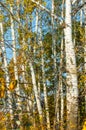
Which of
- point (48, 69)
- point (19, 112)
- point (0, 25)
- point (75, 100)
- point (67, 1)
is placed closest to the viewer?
point (19, 112)

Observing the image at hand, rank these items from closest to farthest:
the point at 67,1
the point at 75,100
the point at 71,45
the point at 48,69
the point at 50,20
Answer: the point at 75,100 → the point at 71,45 → the point at 67,1 → the point at 50,20 → the point at 48,69

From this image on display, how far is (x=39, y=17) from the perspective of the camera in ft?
49.8

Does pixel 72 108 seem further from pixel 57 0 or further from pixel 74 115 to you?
pixel 57 0

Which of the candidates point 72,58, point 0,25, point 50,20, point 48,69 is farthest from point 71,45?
point 48,69

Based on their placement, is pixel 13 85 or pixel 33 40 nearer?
pixel 13 85

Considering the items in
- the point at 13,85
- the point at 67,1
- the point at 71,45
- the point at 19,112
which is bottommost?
the point at 19,112

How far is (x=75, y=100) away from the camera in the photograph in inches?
181

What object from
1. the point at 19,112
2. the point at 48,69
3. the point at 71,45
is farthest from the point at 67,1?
the point at 48,69

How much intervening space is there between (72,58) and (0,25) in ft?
29.3

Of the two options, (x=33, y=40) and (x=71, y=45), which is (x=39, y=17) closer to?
(x=33, y=40)


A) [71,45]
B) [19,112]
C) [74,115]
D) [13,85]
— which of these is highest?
[71,45]

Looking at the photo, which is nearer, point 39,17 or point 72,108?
point 72,108

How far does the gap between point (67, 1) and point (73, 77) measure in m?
1.21

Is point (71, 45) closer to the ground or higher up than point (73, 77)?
higher up
